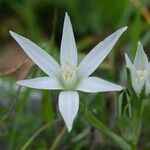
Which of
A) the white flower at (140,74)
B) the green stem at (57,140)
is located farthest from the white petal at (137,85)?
the green stem at (57,140)

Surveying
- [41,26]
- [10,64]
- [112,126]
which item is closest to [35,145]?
[112,126]

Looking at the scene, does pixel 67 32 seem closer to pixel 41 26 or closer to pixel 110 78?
pixel 110 78

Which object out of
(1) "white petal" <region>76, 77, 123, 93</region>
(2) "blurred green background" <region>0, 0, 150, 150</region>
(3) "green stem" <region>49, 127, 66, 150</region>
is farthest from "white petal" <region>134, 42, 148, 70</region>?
(3) "green stem" <region>49, 127, 66, 150</region>

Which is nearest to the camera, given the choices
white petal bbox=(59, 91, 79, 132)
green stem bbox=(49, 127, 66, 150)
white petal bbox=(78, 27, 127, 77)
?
white petal bbox=(59, 91, 79, 132)

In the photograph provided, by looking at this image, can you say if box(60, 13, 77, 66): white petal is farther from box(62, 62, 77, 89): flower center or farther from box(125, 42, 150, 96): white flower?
box(125, 42, 150, 96): white flower

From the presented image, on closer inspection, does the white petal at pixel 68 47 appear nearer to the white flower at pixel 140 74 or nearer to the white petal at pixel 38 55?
the white petal at pixel 38 55

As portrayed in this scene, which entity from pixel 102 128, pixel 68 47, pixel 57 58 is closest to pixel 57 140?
pixel 102 128
